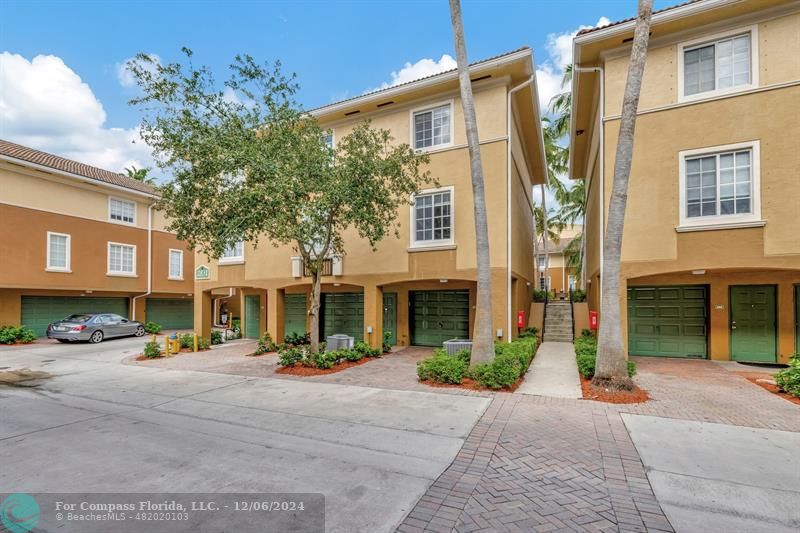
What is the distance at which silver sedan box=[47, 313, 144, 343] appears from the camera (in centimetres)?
1795

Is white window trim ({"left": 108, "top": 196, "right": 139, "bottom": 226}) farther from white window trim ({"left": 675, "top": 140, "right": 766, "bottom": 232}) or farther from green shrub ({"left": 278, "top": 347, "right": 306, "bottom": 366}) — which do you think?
Result: white window trim ({"left": 675, "top": 140, "right": 766, "bottom": 232})

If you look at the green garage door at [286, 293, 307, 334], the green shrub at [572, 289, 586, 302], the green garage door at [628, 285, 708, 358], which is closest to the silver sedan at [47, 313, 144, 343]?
the green garage door at [286, 293, 307, 334]

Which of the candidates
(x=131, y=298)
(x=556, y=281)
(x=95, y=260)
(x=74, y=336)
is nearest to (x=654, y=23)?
(x=74, y=336)

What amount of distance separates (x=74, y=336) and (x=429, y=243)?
54.2ft

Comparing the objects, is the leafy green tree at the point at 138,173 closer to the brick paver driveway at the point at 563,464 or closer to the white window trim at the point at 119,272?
the white window trim at the point at 119,272

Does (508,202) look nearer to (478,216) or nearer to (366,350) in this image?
(478,216)

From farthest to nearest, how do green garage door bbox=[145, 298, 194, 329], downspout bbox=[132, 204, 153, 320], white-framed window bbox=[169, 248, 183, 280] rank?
white-framed window bbox=[169, 248, 183, 280] → green garage door bbox=[145, 298, 194, 329] → downspout bbox=[132, 204, 153, 320]

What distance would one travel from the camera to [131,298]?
23719mm

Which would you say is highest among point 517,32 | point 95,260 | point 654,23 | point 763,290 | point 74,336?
point 517,32

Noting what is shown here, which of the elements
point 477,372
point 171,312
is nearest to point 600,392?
point 477,372

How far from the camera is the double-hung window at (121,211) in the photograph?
2227cm

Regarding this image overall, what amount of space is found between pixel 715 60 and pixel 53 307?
2849cm

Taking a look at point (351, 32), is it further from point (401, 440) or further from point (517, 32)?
point (401, 440)

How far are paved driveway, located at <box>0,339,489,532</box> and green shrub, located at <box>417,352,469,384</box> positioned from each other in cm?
83
